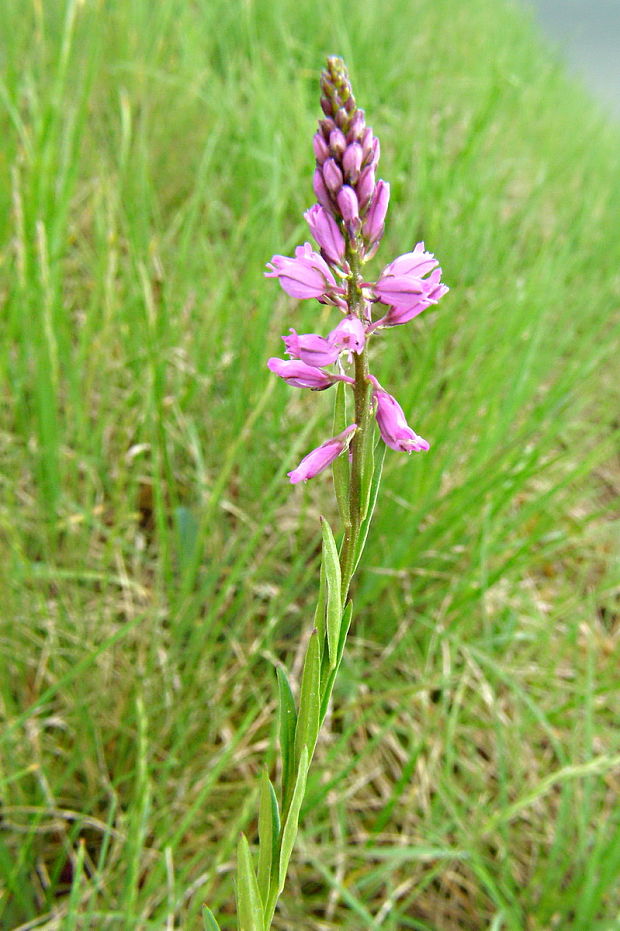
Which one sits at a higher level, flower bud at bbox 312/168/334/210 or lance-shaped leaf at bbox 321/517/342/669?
flower bud at bbox 312/168/334/210

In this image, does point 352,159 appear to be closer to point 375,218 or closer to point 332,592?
point 375,218

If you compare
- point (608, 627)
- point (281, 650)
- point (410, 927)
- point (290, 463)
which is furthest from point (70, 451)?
point (608, 627)

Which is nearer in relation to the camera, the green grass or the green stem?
the green stem

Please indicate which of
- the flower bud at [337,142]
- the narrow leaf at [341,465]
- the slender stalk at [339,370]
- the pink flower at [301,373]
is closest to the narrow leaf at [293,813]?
the slender stalk at [339,370]

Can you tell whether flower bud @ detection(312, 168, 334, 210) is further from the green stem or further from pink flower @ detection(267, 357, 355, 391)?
pink flower @ detection(267, 357, 355, 391)

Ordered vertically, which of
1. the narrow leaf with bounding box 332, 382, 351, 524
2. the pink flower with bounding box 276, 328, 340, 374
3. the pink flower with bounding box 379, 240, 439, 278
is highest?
the pink flower with bounding box 379, 240, 439, 278

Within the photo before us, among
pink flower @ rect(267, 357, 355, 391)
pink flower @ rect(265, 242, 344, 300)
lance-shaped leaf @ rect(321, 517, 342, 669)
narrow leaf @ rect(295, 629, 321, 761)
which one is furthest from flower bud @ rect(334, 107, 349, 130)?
narrow leaf @ rect(295, 629, 321, 761)

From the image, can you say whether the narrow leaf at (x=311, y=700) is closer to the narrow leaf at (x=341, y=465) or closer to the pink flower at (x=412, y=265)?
the narrow leaf at (x=341, y=465)
